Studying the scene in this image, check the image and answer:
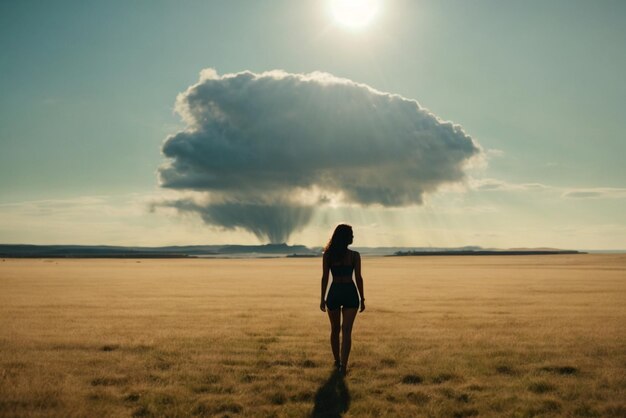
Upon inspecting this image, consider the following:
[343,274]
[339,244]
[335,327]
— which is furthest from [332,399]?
[339,244]

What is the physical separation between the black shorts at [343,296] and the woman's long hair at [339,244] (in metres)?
0.56

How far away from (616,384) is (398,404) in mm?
4544

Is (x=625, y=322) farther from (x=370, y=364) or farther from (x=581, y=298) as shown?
(x=370, y=364)

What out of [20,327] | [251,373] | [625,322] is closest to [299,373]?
[251,373]

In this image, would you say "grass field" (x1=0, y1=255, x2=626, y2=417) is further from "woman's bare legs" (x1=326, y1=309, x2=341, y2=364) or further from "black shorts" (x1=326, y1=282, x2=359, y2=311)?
"black shorts" (x1=326, y1=282, x2=359, y2=311)

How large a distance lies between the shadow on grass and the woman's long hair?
239cm

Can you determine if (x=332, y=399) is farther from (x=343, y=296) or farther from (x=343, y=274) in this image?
(x=343, y=274)

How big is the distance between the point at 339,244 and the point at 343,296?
1.07m

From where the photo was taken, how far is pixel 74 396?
8.73m

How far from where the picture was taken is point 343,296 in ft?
33.5

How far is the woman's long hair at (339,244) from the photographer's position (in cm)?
1020

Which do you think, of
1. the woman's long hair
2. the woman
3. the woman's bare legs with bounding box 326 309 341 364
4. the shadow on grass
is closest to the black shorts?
the woman

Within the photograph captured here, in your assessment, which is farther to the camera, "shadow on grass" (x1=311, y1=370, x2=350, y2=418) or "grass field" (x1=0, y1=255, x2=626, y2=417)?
"grass field" (x1=0, y1=255, x2=626, y2=417)

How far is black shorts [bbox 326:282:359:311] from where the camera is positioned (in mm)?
10195
